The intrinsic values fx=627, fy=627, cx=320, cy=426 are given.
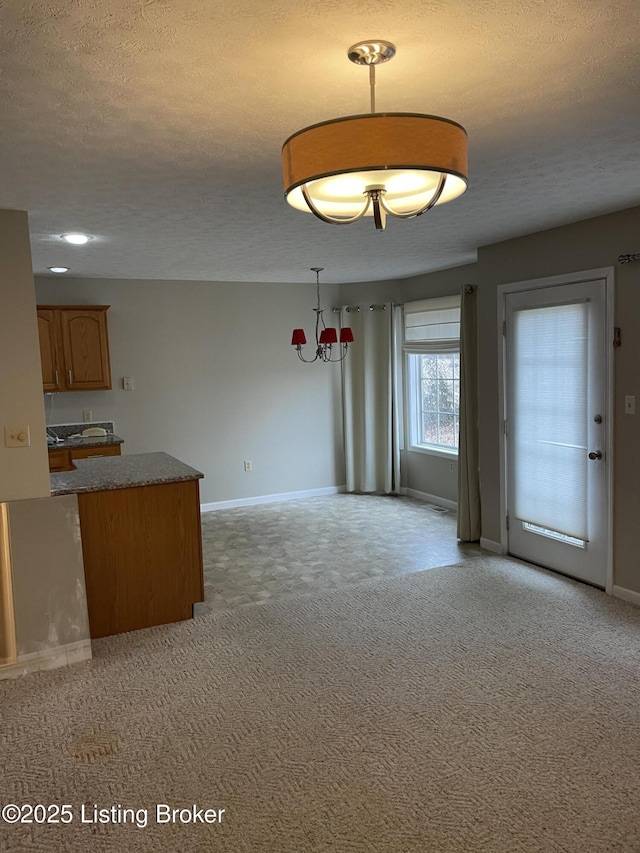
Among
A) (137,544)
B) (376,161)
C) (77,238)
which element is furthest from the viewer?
(77,238)

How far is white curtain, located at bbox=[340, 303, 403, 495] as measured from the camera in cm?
707

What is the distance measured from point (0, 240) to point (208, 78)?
1891 millimetres

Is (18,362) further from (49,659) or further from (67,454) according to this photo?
(67,454)

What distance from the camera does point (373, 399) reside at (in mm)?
7191

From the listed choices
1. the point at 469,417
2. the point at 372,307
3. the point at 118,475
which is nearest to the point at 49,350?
the point at 118,475

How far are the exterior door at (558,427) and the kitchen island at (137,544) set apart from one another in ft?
7.89

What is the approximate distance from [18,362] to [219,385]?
350 cm

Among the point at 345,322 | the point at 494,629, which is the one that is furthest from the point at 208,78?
the point at 345,322

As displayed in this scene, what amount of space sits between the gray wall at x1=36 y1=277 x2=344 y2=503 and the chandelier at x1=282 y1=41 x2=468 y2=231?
482 centimetres

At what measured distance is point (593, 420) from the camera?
4031mm

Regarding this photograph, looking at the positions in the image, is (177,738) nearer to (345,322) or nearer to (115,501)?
(115,501)

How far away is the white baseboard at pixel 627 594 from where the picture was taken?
12.7ft

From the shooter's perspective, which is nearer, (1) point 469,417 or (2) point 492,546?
(2) point 492,546

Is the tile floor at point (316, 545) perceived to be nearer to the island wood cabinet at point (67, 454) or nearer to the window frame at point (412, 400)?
the window frame at point (412, 400)
